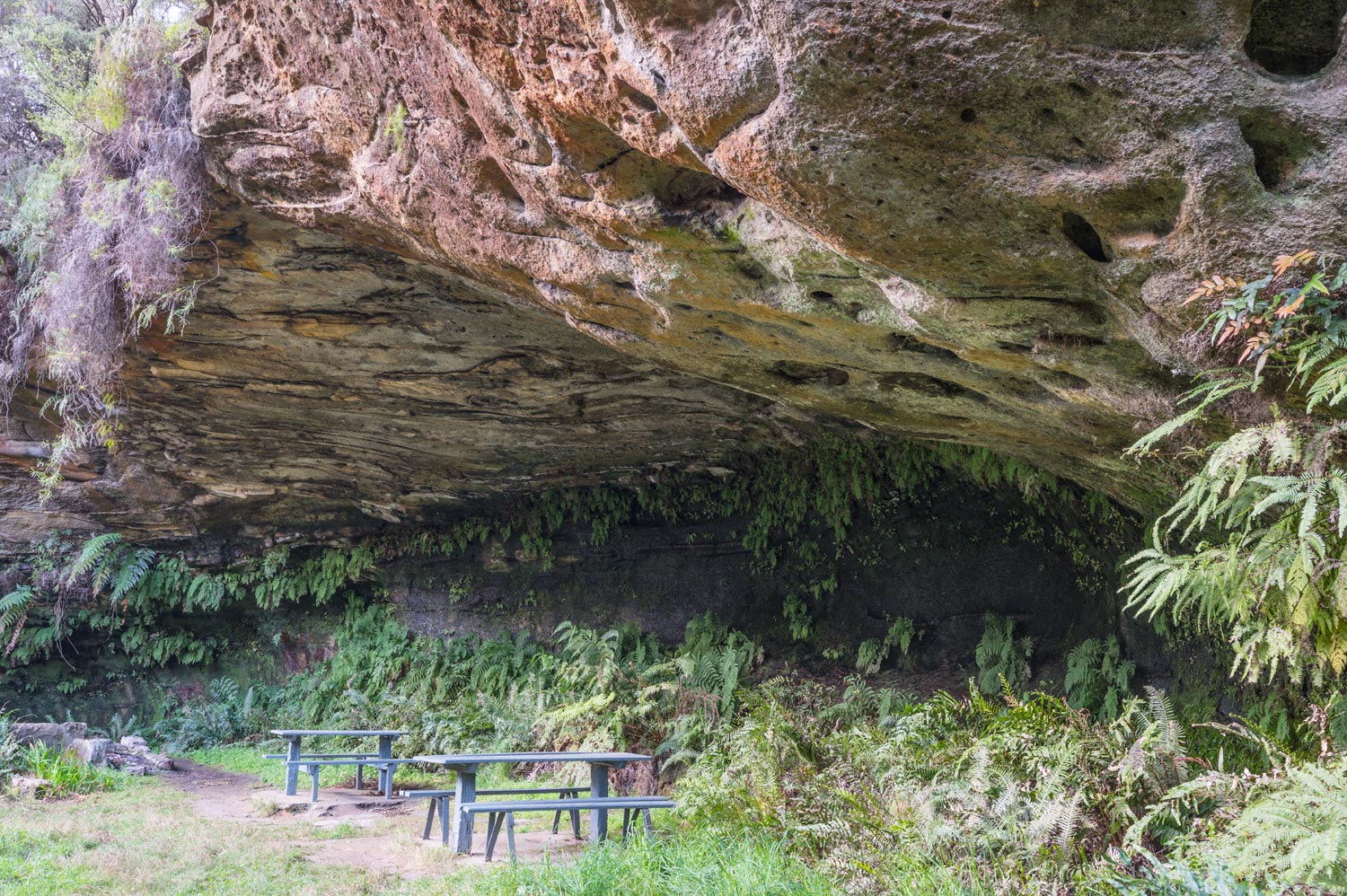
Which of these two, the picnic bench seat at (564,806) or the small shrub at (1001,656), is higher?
the small shrub at (1001,656)

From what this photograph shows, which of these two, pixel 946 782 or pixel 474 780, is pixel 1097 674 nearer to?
pixel 946 782

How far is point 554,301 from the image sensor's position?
5.68 m

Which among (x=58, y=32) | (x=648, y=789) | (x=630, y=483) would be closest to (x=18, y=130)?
(x=58, y=32)

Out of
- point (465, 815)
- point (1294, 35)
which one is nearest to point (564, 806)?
point (465, 815)

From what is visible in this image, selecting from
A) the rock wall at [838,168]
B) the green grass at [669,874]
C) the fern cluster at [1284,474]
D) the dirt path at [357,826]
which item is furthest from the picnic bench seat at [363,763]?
the fern cluster at [1284,474]

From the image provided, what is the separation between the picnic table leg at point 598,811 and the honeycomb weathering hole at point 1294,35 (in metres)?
4.97

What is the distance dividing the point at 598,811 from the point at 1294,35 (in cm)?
513

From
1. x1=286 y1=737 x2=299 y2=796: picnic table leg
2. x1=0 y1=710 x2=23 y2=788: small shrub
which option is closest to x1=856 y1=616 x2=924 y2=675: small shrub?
x1=286 y1=737 x2=299 y2=796: picnic table leg

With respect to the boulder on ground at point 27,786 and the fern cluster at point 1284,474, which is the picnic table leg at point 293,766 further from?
the fern cluster at point 1284,474

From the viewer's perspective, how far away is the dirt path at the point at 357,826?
577 centimetres

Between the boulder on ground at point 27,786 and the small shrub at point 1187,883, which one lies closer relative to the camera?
the small shrub at point 1187,883

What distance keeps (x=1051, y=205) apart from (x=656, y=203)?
1.92 metres

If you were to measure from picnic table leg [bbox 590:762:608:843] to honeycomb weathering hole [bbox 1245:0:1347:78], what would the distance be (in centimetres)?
497

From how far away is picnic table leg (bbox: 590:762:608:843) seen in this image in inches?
213
